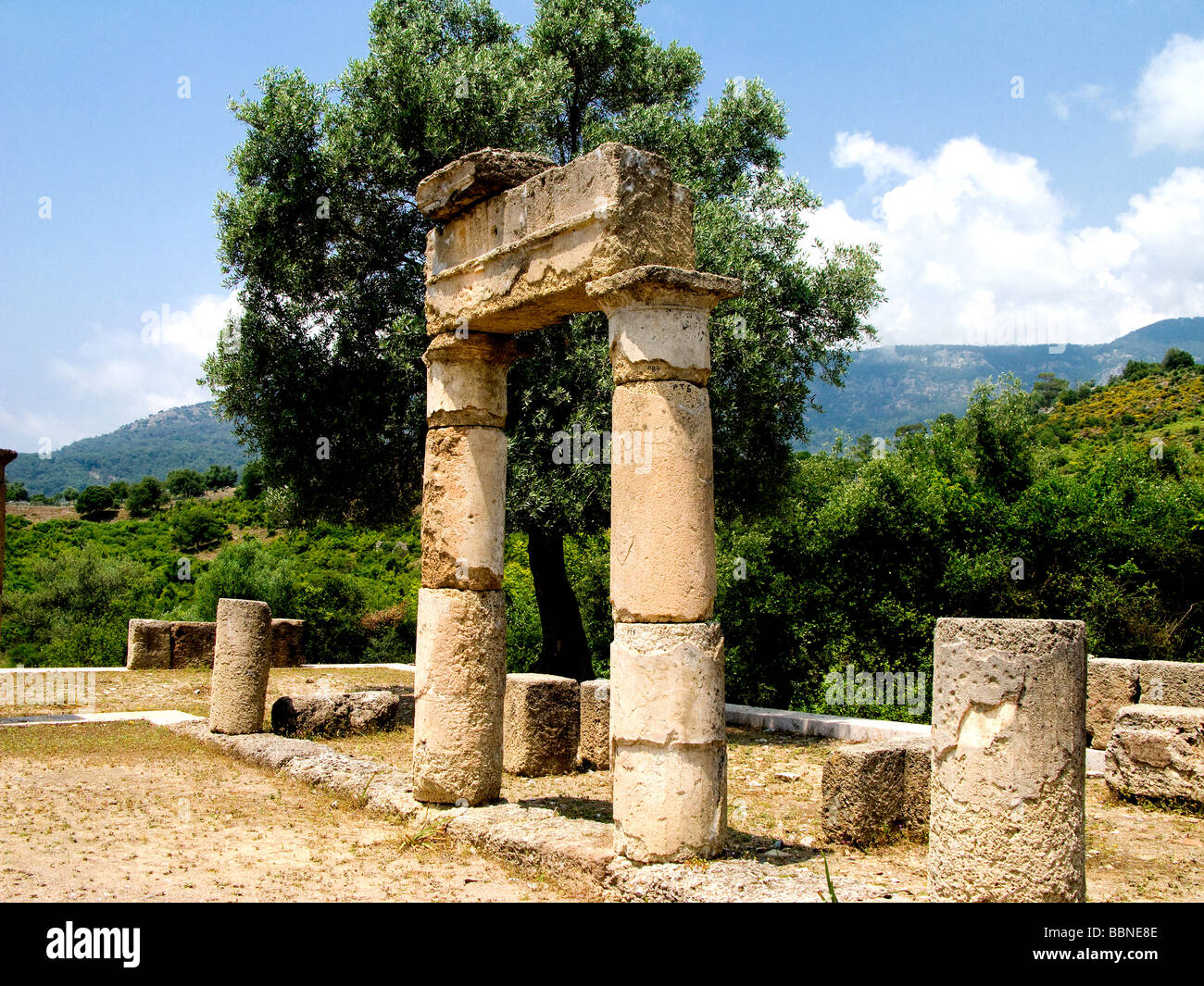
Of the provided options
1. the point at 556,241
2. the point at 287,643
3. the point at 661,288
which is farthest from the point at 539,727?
the point at 287,643

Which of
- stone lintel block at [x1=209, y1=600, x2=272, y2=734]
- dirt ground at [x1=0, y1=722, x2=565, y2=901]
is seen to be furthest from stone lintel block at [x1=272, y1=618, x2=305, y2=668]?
dirt ground at [x1=0, y1=722, x2=565, y2=901]

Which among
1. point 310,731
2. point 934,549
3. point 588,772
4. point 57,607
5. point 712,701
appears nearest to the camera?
point 712,701

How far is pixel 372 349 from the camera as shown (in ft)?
44.7

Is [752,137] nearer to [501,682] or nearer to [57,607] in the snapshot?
[501,682]

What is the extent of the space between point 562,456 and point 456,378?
426 cm

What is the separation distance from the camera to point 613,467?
6117 mm

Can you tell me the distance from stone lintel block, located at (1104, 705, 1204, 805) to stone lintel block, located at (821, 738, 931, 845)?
9.02 feet

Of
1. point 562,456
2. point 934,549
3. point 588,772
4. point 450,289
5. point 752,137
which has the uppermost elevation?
point 752,137

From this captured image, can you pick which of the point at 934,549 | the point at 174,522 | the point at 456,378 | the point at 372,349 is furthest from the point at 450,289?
the point at 174,522

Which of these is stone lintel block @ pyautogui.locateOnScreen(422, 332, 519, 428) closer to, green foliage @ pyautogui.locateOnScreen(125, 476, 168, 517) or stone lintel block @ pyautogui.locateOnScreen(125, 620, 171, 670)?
stone lintel block @ pyautogui.locateOnScreen(125, 620, 171, 670)

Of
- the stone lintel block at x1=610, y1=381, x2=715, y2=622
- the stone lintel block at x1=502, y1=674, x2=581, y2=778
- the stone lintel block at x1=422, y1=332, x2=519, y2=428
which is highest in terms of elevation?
the stone lintel block at x1=422, y1=332, x2=519, y2=428

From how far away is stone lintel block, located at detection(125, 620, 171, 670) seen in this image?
1781 cm

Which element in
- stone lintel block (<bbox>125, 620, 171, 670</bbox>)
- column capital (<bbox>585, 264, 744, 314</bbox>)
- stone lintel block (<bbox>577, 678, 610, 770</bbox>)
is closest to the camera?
column capital (<bbox>585, 264, 744, 314</bbox>)
